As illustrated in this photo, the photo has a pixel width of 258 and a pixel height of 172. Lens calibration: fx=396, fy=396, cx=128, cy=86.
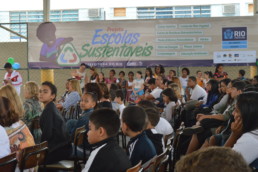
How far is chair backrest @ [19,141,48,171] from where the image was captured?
302cm

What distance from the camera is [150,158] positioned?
2.88m

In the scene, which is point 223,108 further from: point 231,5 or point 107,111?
point 231,5

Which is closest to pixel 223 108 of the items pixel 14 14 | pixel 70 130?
pixel 70 130

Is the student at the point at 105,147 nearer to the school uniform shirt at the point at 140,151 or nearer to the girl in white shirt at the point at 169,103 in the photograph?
the school uniform shirt at the point at 140,151

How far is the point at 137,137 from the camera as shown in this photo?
9.65 ft

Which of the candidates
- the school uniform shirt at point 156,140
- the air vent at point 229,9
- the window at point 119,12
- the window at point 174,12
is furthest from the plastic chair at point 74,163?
the window at point 119,12

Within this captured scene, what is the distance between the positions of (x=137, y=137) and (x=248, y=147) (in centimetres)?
87

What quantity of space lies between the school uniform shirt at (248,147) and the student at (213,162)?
139cm

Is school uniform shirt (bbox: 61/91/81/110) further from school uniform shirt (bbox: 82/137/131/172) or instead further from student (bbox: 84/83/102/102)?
school uniform shirt (bbox: 82/137/131/172)

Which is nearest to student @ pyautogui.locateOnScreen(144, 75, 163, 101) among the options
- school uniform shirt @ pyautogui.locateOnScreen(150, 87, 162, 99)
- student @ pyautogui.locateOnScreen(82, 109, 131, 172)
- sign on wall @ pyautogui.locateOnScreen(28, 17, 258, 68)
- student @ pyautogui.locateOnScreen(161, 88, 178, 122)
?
school uniform shirt @ pyautogui.locateOnScreen(150, 87, 162, 99)

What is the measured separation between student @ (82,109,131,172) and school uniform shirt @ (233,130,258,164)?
2.26 feet

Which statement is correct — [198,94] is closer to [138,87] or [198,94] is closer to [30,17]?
[138,87]

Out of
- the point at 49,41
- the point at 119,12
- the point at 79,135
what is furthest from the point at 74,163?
the point at 119,12

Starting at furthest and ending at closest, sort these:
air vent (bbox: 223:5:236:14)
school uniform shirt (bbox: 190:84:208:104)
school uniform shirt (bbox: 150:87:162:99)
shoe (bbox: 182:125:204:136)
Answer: air vent (bbox: 223:5:236:14) → school uniform shirt (bbox: 150:87:162:99) → school uniform shirt (bbox: 190:84:208:104) → shoe (bbox: 182:125:204:136)
